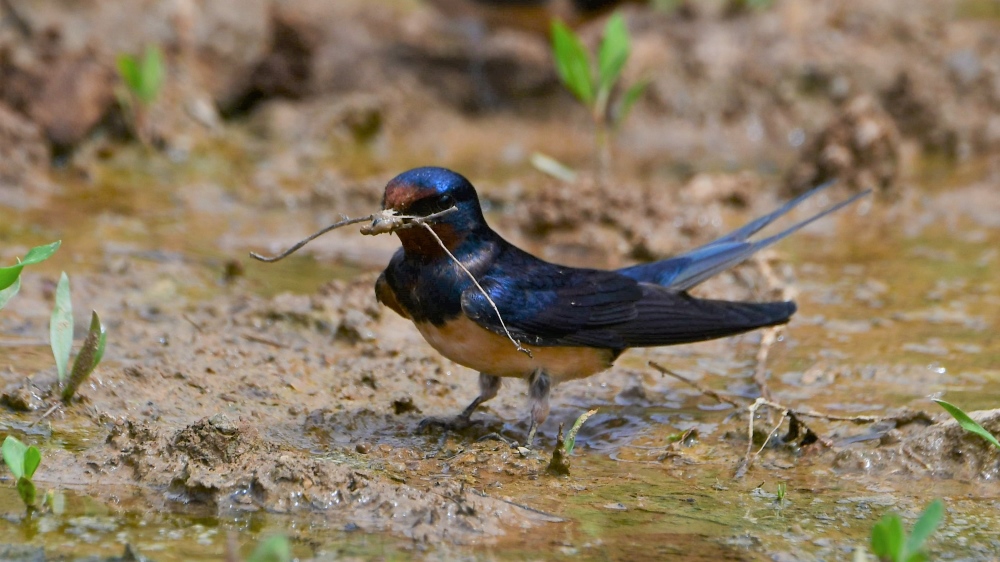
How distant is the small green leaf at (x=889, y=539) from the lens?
2.45 meters

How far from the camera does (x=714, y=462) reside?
11.9ft

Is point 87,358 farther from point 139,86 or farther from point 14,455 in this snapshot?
point 139,86

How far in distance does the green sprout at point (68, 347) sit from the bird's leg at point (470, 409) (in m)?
1.05

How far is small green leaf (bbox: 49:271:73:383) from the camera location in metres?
3.61

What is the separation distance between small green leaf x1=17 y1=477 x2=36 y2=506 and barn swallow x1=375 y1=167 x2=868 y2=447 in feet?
4.34

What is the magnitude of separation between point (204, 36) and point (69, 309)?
5.36 meters

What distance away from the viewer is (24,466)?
2.81 meters

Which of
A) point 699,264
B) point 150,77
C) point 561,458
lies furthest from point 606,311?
point 150,77

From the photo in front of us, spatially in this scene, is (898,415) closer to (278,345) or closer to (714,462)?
(714,462)

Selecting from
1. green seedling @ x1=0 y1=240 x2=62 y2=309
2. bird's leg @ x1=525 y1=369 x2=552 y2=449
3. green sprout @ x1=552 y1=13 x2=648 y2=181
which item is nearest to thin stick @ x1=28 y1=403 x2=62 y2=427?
green seedling @ x1=0 y1=240 x2=62 y2=309

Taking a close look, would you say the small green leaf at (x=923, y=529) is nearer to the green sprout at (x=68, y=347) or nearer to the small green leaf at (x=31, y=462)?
the small green leaf at (x=31, y=462)

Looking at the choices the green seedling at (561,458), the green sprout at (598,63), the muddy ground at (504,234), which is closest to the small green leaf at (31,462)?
the muddy ground at (504,234)

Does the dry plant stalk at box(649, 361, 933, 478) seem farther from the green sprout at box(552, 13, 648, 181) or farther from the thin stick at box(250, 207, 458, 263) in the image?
the green sprout at box(552, 13, 648, 181)

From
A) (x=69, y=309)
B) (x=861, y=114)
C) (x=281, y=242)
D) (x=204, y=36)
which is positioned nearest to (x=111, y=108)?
(x=204, y=36)
